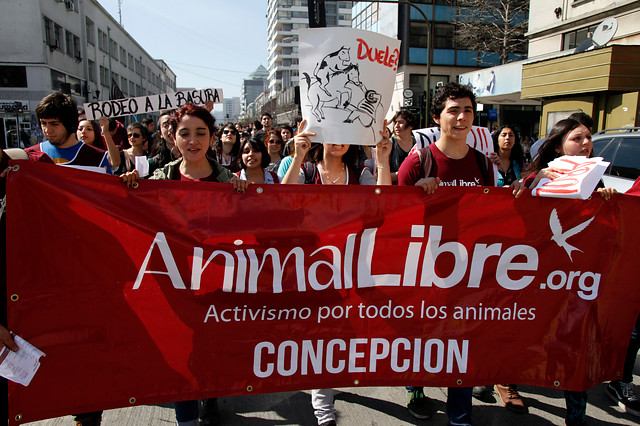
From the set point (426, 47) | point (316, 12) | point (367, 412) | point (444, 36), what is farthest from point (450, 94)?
point (444, 36)

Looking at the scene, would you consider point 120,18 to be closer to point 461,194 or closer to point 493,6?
point 493,6

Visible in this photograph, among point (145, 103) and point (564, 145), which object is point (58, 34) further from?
point (564, 145)

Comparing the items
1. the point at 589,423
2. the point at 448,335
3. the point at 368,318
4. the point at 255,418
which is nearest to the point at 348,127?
the point at 368,318

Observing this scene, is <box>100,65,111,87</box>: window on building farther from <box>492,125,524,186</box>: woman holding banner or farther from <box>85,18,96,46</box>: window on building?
<box>492,125,524,186</box>: woman holding banner

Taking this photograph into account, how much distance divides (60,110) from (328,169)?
194 cm

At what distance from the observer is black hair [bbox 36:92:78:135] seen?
3.15 meters

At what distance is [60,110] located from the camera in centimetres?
321

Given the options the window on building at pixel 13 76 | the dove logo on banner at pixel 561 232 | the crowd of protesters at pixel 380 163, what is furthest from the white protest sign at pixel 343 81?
the window on building at pixel 13 76

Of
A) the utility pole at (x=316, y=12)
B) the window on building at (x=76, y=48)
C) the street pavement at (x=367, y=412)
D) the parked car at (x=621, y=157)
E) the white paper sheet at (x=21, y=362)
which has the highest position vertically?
the window on building at (x=76, y=48)

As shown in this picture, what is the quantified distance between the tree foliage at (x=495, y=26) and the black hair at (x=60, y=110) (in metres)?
31.4

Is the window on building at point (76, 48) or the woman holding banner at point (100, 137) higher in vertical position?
the window on building at point (76, 48)

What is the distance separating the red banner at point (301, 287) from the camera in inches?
91.7

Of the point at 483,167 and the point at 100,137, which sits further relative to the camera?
the point at 100,137

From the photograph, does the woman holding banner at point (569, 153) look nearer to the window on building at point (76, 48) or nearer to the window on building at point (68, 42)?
the window on building at point (68, 42)
